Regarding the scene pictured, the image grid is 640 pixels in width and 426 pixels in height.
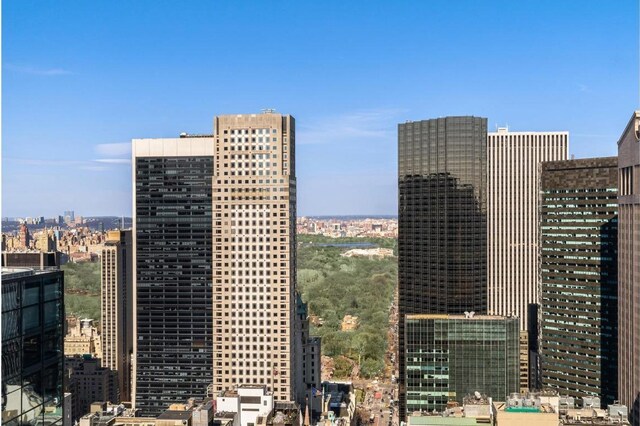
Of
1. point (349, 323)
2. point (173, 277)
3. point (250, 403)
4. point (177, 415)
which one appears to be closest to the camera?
point (177, 415)

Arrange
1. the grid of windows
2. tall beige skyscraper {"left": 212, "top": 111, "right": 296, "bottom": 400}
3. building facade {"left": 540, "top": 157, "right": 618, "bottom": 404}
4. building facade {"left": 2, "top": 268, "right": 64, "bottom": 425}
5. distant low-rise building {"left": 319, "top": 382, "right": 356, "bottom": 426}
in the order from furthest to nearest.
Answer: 1. the grid of windows
2. building facade {"left": 540, "top": 157, "right": 618, "bottom": 404}
3. distant low-rise building {"left": 319, "top": 382, "right": 356, "bottom": 426}
4. tall beige skyscraper {"left": 212, "top": 111, "right": 296, "bottom": 400}
5. building facade {"left": 2, "top": 268, "right": 64, "bottom": 425}

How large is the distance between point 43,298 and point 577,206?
139 feet

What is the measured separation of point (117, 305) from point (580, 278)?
42.3 meters

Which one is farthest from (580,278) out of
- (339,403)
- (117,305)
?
(117,305)

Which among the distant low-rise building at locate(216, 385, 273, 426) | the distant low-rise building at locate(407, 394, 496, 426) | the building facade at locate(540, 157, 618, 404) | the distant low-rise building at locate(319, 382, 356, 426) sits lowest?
the distant low-rise building at locate(319, 382, 356, 426)

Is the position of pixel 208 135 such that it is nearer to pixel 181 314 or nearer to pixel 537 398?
pixel 181 314

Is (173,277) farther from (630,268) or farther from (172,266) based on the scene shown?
(630,268)

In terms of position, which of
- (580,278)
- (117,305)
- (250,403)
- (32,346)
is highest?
(32,346)

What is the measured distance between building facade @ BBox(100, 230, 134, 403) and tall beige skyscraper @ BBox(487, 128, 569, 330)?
3325cm

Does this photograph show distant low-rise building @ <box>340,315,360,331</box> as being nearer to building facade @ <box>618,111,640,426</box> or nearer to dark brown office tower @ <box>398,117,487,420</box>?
dark brown office tower @ <box>398,117,487,420</box>

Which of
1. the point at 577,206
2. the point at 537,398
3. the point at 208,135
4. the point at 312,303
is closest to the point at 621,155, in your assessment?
the point at 577,206

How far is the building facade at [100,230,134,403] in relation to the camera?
71312mm

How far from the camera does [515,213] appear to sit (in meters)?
74.3

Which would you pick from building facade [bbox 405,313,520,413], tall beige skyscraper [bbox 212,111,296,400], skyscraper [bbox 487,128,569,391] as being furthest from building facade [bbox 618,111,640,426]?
skyscraper [bbox 487,128,569,391]
